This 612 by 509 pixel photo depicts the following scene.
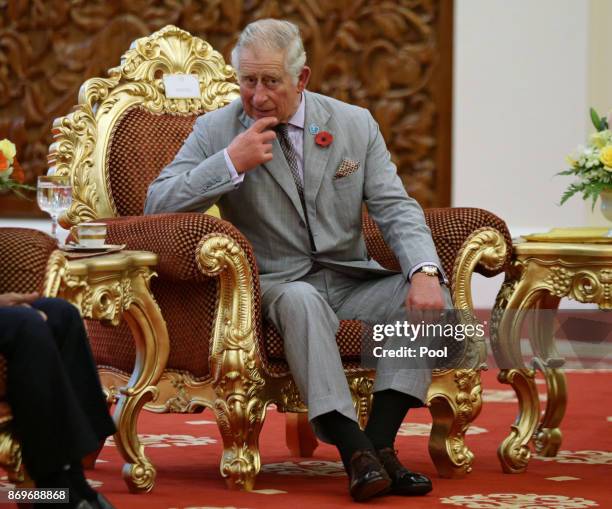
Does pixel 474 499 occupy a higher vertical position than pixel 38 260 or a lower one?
lower

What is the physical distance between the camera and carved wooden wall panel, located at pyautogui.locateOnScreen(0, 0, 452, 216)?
6168 mm

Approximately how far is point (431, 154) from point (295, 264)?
3.11 metres

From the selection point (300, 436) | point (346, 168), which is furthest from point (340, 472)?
point (346, 168)

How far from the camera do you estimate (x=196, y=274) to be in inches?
120

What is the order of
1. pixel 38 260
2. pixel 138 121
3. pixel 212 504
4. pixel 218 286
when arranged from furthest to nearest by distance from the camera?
pixel 138 121, pixel 218 286, pixel 212 504, pixel 38 260

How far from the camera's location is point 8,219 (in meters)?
6.51

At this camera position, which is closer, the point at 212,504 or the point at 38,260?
the point at 38,260

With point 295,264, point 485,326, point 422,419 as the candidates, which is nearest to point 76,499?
point 295,264

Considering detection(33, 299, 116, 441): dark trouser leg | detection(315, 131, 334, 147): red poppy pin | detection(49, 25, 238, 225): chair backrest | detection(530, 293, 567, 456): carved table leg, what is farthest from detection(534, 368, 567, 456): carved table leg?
detection(33, 299, 116, 441): dark trouser leg

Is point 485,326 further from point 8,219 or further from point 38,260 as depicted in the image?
point 8,219

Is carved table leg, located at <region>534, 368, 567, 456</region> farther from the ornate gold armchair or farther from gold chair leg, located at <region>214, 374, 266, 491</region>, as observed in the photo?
gold chair leg, located at <region>214, 374, 266, 491</region>

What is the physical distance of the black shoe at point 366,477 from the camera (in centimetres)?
280

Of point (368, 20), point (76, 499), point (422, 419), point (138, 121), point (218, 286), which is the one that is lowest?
A: point (422, 419)

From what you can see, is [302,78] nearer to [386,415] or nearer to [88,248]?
[88,248]
